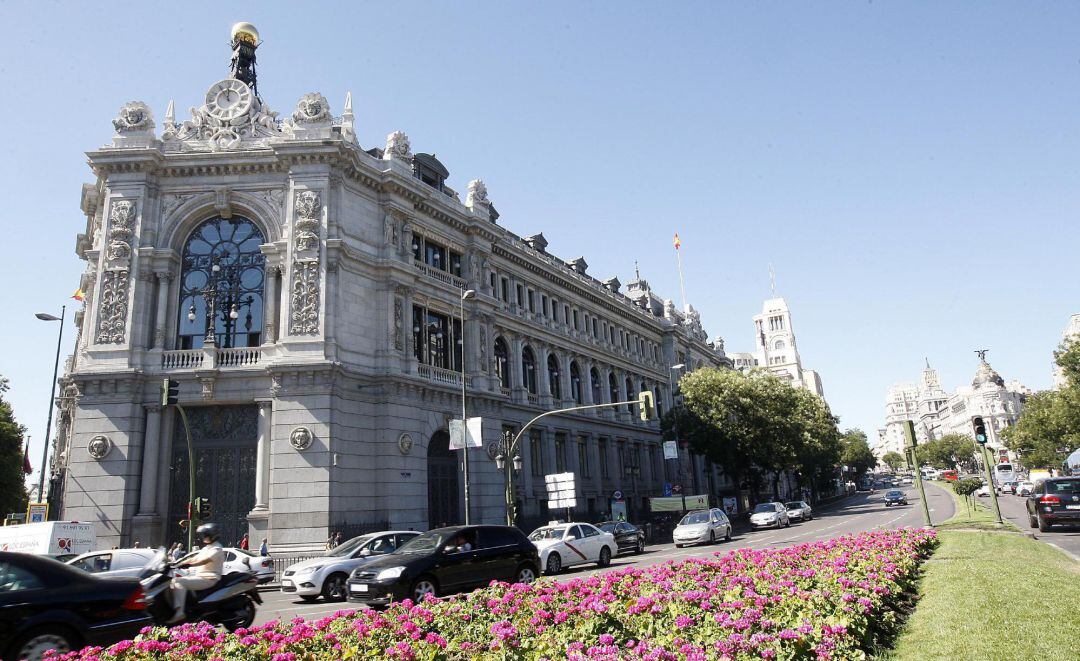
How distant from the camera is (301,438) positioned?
27.0 m

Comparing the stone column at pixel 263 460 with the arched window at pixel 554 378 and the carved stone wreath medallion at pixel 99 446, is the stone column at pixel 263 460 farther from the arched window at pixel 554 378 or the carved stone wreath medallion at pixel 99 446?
the arched window at pixel 554 378

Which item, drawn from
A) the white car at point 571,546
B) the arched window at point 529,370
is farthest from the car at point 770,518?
the white car at point 571,546

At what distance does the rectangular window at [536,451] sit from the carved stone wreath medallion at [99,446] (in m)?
21.8

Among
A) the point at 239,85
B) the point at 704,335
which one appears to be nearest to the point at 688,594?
the point at 239,85

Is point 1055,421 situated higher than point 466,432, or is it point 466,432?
point 1055,421

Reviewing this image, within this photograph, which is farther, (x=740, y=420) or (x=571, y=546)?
(x=740, y=420)

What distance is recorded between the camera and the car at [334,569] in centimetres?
1756

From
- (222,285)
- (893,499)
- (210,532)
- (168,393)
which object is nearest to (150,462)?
(168,393)

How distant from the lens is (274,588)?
23.2m

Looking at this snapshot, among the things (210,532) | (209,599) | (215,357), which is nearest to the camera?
(209,599)

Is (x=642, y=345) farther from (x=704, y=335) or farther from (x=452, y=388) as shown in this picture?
(x=452, y=388)

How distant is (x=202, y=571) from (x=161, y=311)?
72.2ft

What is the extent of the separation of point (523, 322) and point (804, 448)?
97.7 feet

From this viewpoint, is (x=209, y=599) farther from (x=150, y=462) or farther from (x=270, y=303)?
(x=270, y=303)
